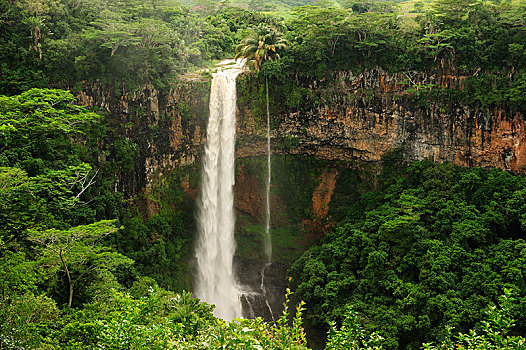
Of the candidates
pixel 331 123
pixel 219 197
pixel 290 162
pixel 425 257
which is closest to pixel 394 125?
pixel 331 123

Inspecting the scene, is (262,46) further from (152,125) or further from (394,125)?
(394,125)

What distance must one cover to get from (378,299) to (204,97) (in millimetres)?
14061

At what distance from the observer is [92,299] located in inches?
560

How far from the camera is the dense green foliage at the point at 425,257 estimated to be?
1691 centimetres

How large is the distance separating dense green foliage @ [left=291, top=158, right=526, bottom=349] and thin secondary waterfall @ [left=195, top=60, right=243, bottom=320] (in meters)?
5.07

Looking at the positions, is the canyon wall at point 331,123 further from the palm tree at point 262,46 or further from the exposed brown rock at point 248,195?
the exposed brown rock at point 248,195

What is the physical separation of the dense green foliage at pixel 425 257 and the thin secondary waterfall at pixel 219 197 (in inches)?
200

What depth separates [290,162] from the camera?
94.5ft

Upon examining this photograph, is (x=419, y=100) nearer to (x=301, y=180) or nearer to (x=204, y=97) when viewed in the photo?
(x=301, y=180)

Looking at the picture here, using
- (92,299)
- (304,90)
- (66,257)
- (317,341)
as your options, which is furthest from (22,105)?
(304,90)

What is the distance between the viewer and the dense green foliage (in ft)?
55.5

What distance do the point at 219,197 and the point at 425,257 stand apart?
1213 cm

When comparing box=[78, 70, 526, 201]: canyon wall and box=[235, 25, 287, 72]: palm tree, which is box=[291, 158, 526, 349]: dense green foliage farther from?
box=[235, 25, 287, 72]: palm tree

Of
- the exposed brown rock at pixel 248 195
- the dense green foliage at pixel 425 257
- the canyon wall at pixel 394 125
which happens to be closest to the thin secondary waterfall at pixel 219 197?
the canyon wall at pixel 394 125
